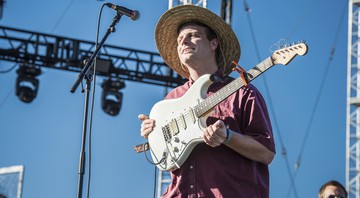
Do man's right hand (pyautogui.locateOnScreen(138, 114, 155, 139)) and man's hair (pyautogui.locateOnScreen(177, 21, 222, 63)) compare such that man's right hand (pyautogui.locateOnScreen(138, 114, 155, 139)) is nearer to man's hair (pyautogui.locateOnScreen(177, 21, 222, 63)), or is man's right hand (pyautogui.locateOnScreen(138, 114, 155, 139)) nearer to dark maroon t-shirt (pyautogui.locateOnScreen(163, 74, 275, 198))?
dark maroon t-shirt (pyautogui.locateOnScreen(163, 74, 275, 198))

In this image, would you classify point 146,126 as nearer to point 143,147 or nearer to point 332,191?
point 143,147

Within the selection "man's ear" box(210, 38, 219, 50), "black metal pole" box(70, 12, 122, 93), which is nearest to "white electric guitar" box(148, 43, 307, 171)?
"man's ear" box(210, 38, 219, 50)

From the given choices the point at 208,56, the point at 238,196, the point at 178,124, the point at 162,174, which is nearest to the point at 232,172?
the point at 238,196

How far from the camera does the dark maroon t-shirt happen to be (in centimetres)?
356

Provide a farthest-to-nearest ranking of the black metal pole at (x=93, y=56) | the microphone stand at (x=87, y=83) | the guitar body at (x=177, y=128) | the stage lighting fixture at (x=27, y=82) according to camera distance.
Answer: the stage lighting fixture at (x=27, y=82), the black metal pole at (x=93, y=56), the microphone stand at (x=87, y=83), the guitar body at (x=177, y=128)

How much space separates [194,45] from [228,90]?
446 millimetres

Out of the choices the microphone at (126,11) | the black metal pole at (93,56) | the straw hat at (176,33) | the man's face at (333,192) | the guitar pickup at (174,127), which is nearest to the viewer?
the guitar pickup at (174,127)

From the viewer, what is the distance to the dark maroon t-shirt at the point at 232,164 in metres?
Result: 3.56

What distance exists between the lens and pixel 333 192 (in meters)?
5.47

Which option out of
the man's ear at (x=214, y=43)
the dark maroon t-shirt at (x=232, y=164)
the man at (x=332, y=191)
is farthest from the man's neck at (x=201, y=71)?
the man at (x=332, y=191)

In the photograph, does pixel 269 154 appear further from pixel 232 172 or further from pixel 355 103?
pixel 355 103

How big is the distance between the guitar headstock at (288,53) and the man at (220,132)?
0.31m

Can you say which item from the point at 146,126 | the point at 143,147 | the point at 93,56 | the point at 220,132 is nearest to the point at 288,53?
the point at 220,132

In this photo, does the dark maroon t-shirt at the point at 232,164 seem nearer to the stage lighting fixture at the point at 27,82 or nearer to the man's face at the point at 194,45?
the man's face at the point at 194,45
